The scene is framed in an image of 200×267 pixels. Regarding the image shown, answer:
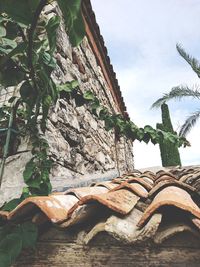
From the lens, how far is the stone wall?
1.89m

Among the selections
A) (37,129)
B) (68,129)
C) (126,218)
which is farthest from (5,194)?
(126,218)

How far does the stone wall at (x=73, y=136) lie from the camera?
1.89 meters

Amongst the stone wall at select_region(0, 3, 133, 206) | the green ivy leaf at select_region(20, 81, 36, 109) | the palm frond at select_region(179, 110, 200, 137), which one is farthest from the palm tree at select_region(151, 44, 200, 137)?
the green ivy leaf at select_region(20, 81, 36, 109)

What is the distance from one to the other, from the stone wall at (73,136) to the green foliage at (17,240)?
871mm

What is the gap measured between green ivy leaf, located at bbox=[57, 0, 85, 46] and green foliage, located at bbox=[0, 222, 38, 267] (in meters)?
0.61

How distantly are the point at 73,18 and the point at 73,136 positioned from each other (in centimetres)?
201

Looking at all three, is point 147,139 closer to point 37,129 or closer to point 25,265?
point 37,129

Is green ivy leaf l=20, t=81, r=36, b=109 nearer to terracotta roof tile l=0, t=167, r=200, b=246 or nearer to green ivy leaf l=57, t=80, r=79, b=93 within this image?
terracotta roof tile l=0, t=167, r=200, b=246

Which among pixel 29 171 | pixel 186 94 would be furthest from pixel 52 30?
pixel 186 94

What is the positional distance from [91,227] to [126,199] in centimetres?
18

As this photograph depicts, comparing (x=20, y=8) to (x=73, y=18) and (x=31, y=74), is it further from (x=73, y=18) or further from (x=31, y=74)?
(x=31, y=74)

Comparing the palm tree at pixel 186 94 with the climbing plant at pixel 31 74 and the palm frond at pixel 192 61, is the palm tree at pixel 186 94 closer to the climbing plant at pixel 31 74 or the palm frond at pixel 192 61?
the palm frond at pixel 192 61

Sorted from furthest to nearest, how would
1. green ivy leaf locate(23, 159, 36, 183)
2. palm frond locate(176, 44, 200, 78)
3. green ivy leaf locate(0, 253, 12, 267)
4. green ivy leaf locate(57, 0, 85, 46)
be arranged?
1. palm frond locate(176, 44, 200, 78)
2. green ivy leaf locate(23, 159, 36, 183)
3. green ivy leaf locate(0, 253, 12, 267)
4. green ivy leaf locate(57, 0, 85, 46)

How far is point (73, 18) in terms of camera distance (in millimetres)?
578
